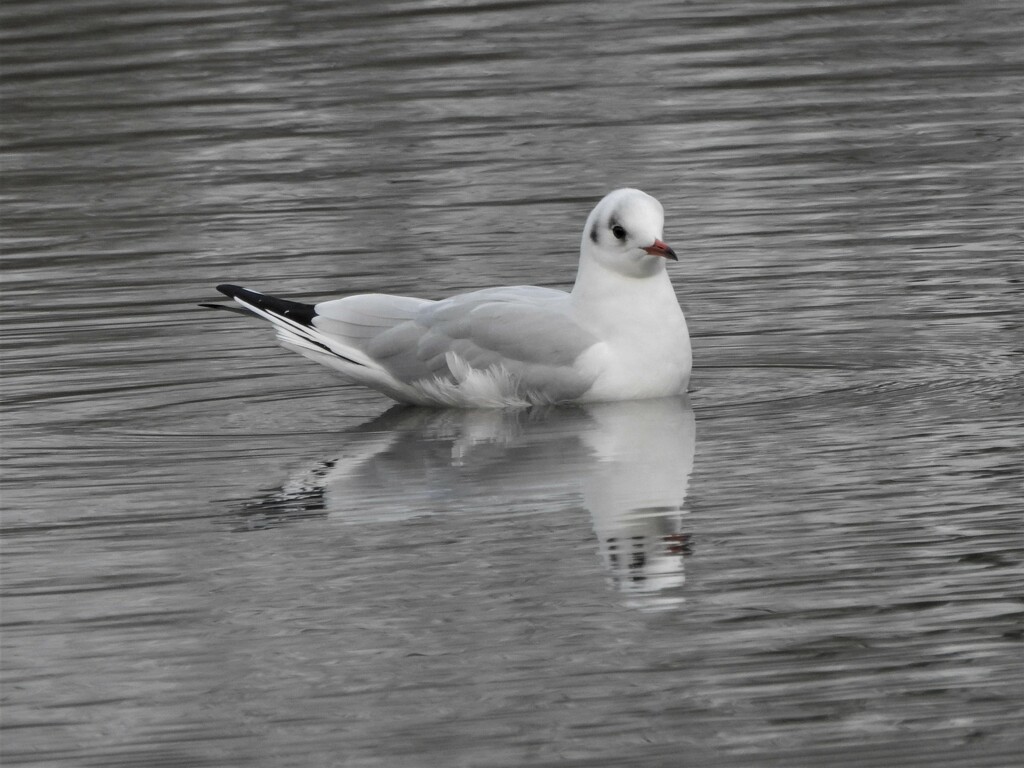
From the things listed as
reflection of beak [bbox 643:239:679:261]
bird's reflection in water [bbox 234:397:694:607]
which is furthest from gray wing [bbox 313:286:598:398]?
reflection of beak [bbox 643:239:679:261]

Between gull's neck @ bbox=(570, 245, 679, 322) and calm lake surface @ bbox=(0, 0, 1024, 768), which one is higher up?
gull's neck @ bbox=(570, 245, 679, 322)

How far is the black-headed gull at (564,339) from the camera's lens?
9.13 m

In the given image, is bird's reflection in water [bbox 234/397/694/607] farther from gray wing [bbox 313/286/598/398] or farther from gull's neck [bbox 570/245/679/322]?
gull's neck [bbox 570/245/679/322]

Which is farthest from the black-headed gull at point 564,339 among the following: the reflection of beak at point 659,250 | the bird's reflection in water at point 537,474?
the bird's reflection in water at point 537,474

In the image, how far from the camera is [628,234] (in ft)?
30.2

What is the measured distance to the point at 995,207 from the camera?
12516 mm

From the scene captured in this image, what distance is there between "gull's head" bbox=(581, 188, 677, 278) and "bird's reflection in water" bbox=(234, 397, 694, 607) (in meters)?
0.55

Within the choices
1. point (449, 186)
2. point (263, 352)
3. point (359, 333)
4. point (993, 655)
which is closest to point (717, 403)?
point (359, 333)

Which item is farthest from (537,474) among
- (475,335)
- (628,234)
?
(628,234)

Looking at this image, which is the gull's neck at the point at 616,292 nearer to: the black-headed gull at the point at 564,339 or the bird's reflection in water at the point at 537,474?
the black-headed gull at the point at 564,339

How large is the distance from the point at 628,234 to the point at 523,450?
1.11 metres

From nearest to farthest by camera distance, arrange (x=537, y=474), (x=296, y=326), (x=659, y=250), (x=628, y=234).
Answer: (x=537, y=474)
(x=659, y=250)
(x=628, y=234)
(x=296, y=326)

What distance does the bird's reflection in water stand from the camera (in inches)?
282

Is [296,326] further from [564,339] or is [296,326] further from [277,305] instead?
[564,339]
